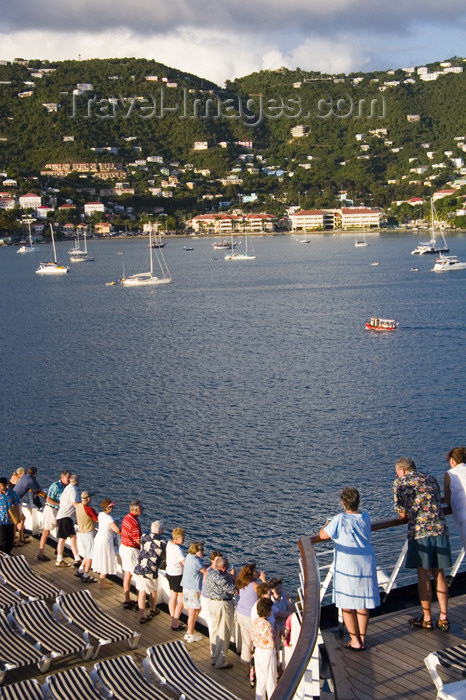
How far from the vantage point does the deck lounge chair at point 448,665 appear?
161 inches

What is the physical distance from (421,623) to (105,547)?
3.22 metres

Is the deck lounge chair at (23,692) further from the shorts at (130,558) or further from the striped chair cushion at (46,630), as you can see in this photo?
the shorts at (130,558)

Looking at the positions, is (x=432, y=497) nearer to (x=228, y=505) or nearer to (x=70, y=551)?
(x=70, y=551)

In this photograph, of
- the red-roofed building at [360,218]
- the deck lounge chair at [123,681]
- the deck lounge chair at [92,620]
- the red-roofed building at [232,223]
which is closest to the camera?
the deck lounge chair at [123,681]

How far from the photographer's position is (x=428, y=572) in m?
5.19

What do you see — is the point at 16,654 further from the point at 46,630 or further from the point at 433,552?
the point at 433,552

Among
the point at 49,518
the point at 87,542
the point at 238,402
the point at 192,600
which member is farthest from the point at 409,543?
the point at 238,402

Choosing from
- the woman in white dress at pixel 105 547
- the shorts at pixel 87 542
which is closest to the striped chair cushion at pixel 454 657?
the woman in white dress at pixel 105 547

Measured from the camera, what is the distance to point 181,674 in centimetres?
527

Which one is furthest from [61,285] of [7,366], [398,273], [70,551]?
[70,551]

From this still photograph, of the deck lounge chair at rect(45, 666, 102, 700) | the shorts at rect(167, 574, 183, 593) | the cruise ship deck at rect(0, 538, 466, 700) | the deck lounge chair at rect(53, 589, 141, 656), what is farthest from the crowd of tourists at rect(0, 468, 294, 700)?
the deck lounge chair at rect(45, 666, 102, 700)

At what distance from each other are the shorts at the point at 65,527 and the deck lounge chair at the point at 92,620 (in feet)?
4.60

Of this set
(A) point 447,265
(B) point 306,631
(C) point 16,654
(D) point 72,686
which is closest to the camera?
(B) point 306,631

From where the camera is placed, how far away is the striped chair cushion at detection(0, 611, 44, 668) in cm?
558
